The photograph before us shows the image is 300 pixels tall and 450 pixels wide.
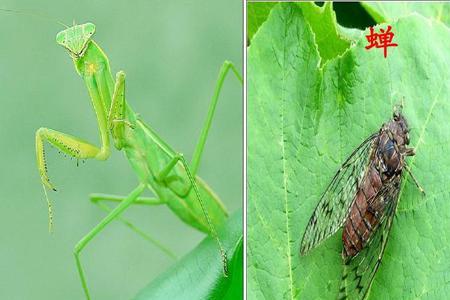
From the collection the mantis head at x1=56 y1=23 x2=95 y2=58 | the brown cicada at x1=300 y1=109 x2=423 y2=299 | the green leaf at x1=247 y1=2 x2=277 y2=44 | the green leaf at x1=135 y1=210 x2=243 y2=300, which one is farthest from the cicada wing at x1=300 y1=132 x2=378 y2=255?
the mantis head at x1=56 y1=23 x2=95 y2=58

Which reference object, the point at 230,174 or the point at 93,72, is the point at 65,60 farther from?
the point at 230,174

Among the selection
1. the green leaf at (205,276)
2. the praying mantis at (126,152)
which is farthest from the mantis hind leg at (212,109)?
the green leaf at (205,276)

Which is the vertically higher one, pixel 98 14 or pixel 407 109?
pixel 98 14

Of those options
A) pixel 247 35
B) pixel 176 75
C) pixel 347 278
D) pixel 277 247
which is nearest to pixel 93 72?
pixel 176 75

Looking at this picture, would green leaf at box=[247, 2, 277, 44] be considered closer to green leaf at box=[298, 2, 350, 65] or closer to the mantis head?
green leaf at box=[298, 2, 350, 65]

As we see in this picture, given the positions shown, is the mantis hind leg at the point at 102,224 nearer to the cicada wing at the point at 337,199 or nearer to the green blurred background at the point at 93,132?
the green blurred background at the point at 93,132

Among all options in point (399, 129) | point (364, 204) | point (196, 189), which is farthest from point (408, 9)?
point (196, 189)
